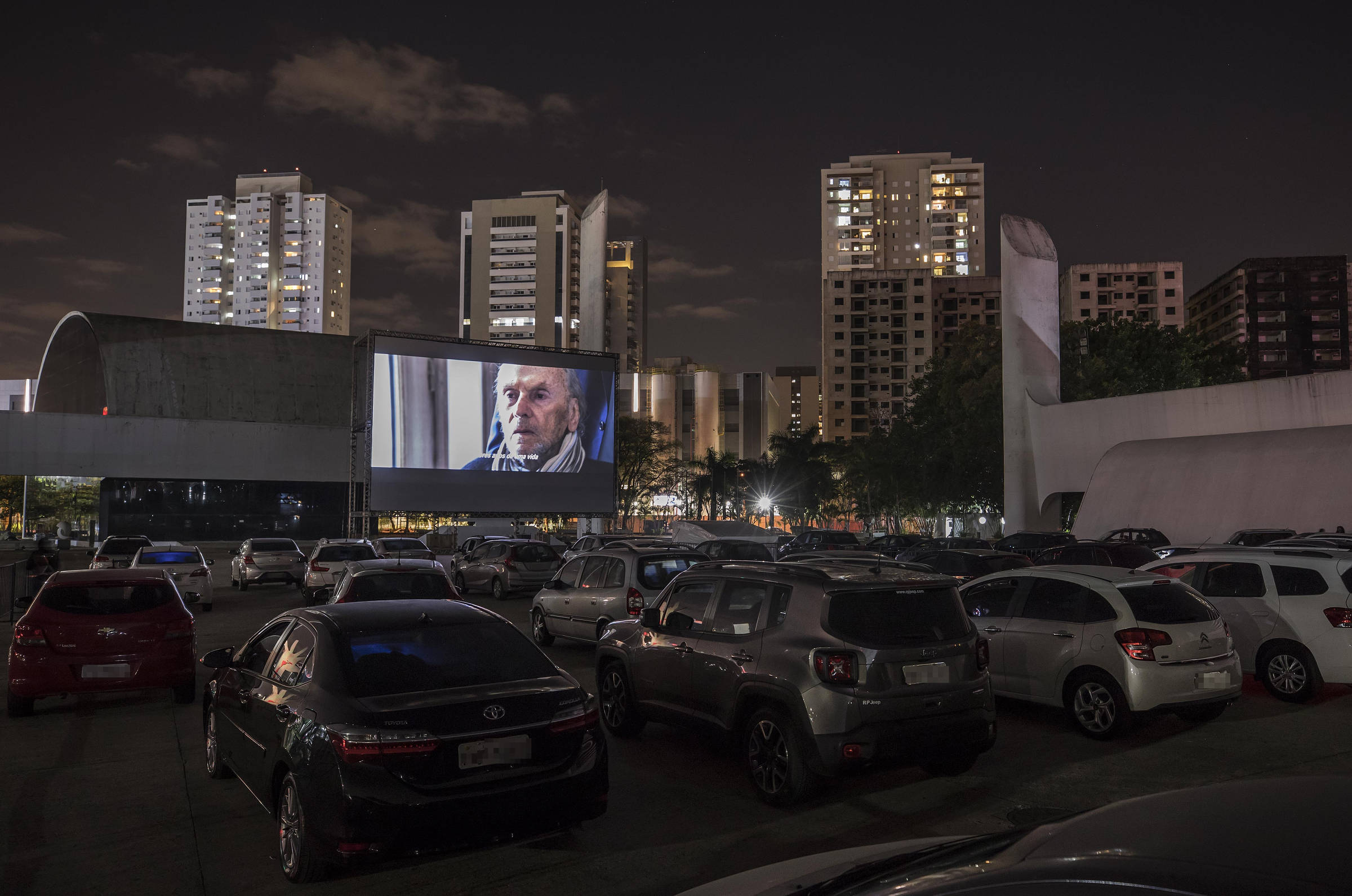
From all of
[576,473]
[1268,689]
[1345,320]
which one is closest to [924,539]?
[576,473]

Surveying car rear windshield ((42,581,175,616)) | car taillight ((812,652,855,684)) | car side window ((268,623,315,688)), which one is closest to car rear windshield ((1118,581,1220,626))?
car taillight ((812,652,855,684))

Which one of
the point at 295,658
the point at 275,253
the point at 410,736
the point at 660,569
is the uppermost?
the point at 275,253

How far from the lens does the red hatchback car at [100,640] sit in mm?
9102

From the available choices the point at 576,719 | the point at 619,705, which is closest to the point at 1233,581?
the point at 619,705

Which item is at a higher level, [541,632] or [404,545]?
[404,545]

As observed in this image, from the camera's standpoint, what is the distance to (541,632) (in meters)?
14.5

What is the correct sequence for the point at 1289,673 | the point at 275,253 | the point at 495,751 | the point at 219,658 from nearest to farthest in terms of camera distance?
the point at 495,751, the point at 219,658, the point at 1289,673, the point at 275,253

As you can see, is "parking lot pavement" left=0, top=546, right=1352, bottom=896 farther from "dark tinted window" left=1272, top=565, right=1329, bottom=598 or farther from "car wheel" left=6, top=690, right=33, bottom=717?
"dark tinted window" left=1272, top=565, right=1329, bottom=598

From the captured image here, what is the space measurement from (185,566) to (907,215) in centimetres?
14408

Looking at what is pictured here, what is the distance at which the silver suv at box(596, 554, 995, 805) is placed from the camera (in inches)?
241

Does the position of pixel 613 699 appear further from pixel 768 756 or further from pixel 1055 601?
pixel 1055 601

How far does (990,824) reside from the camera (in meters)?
5.96

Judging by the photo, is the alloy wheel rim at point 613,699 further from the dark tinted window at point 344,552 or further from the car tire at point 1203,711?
the dark tinted window at point 344,552

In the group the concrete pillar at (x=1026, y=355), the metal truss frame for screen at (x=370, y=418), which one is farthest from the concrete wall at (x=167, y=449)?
the concrete pillar at (x=1026, y=355)
